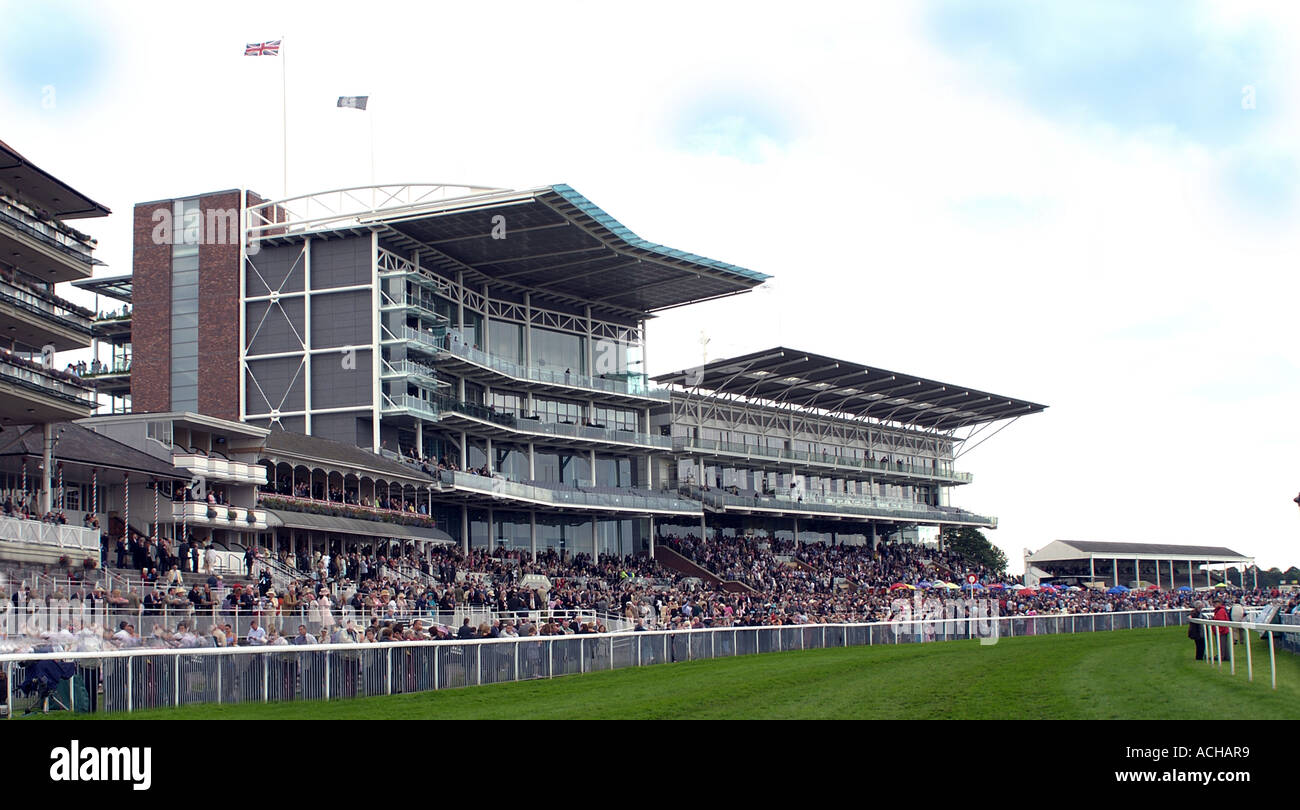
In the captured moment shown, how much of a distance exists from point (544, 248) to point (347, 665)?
44975mm

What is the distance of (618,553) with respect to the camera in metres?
70.9

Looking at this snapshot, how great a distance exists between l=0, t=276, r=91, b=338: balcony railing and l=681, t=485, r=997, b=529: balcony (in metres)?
40.7

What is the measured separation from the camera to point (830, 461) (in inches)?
3349

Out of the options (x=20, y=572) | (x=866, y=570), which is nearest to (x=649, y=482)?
(x=866, y=570)

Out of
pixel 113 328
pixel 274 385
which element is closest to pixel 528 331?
pixel 274 385

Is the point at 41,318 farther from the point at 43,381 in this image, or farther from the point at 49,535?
the point at 49,535

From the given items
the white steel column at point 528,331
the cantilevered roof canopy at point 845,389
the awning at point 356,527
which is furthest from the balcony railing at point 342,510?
the cantilevered roof canopy at point 845,389

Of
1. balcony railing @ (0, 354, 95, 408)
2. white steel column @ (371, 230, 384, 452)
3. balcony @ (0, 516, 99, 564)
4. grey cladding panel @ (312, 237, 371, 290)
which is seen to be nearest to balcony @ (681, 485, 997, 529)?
white steel column @ (371, 230, 384, 452)

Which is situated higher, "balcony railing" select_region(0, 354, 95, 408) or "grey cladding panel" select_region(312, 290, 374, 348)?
"grey cladding panel" select_region(312, 290, 374, 348)

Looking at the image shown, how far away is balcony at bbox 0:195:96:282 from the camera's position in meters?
35.3

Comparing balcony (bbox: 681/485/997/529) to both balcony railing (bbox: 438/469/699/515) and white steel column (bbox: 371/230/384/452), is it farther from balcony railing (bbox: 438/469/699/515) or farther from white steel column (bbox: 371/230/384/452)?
white steel column (bbox: 371/230/384/452)

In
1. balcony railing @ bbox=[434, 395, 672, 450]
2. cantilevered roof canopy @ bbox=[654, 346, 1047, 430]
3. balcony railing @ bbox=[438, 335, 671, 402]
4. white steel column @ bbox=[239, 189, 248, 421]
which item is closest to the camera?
white steel column @ bbox=[239, 189, 248, 421]
